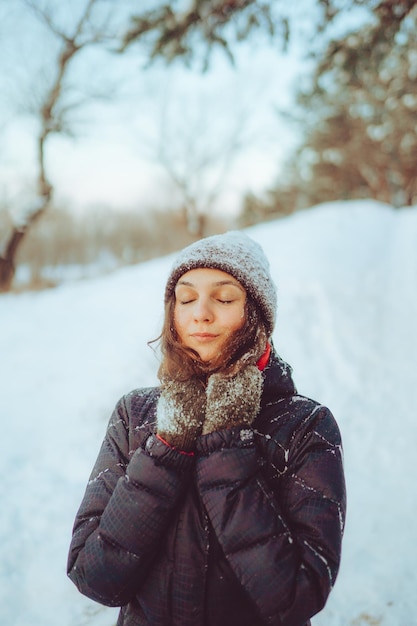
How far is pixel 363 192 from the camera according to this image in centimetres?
2225

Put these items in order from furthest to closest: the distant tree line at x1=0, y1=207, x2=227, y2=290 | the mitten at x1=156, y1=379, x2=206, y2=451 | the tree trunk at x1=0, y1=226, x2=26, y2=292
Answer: the distant tree line at x1=0, y1=207, x2=227, y2=290 < the tree trunk at x1=0, y1=226, x2=26, y2=292 < the mitten at x1=156, y1=379, x2=206, y2=451

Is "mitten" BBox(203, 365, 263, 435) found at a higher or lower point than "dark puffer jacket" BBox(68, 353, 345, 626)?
higher

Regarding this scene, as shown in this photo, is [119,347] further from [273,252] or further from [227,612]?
[227,612]

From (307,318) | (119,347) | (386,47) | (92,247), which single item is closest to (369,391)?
(307,318)

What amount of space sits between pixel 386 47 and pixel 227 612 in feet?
18.3

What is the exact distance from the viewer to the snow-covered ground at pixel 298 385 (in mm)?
2752

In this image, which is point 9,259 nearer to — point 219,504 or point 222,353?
point 222,353

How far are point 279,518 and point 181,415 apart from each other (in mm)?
446

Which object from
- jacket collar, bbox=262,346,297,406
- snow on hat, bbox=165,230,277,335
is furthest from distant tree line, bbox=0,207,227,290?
jacket collar, bbox=262,346,297,406

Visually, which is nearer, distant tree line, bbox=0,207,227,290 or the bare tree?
the bare tree

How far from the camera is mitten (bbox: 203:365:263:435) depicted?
1323mm

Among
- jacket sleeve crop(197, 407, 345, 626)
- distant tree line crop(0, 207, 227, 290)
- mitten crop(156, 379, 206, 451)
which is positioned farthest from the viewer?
distant tree line crop(0, 207, 227, 290)

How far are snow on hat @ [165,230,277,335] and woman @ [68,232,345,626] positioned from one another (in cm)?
16

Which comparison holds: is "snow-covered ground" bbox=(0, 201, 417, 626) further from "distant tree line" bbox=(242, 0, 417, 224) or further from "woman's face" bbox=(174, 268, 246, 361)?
"distant tree line" bbox=(242, 0, 417, 224)
